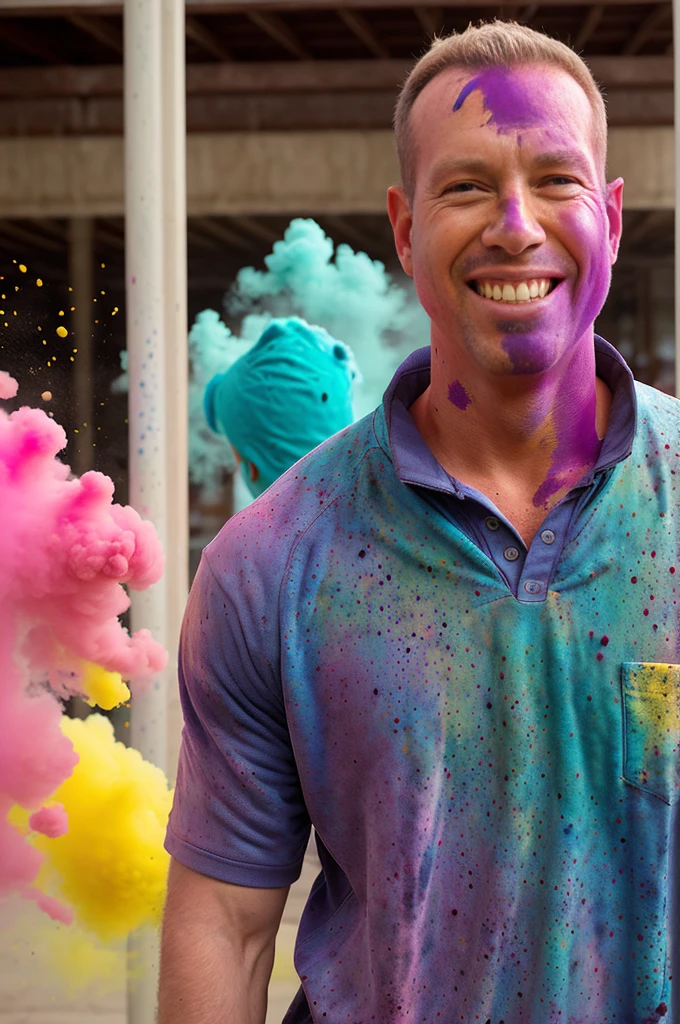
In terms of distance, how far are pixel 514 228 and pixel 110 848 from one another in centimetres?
117

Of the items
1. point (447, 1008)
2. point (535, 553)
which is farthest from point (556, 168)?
point (447, 1008)

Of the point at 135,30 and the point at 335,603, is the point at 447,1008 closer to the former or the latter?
the point at 335,603

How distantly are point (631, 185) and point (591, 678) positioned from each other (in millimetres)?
2387

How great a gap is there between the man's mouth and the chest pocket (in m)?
0.27

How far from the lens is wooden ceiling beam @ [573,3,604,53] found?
280 cm

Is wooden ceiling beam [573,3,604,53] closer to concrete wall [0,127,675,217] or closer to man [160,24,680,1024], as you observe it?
concrete wall [0,127,675,217]

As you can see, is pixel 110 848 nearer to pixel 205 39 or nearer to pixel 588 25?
pixel 205 39

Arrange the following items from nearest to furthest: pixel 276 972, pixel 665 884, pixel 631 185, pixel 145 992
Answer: pixel 665 884 → pixel 145 992 → pixel 276 972 → pixel 631 185

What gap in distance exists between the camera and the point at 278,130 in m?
2.89

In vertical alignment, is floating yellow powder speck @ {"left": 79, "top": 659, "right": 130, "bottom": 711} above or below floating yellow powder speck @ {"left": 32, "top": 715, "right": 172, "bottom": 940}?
above

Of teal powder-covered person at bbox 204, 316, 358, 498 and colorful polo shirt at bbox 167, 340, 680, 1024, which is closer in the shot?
colorful polo shirt at bbox 167, 340, 680, 1024

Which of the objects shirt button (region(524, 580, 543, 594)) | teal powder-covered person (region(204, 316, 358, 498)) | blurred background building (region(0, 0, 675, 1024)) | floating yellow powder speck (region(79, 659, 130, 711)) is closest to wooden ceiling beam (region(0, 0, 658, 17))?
blurred background building (region(0, 0, 675, 1024))

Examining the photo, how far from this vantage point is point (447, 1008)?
0.82 metres

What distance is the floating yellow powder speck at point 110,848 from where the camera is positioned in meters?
1.63
